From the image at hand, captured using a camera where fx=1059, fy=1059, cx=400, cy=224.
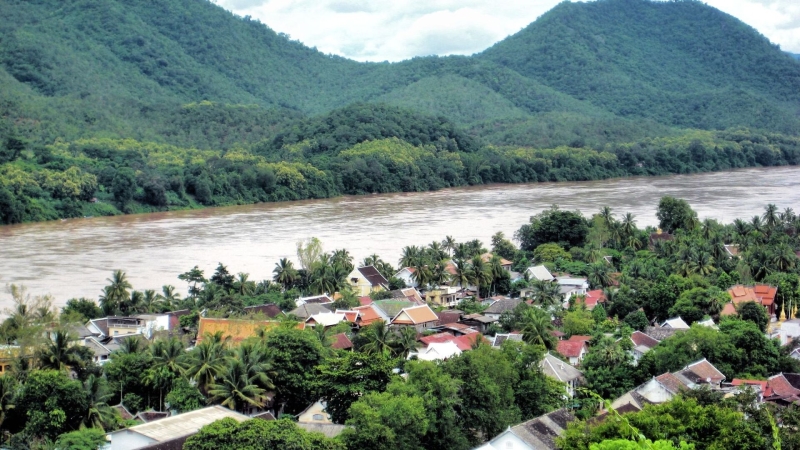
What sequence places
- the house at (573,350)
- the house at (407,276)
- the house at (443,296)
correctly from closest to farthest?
the house at (573,350) → the house at (443,296) → the house at (407,276)

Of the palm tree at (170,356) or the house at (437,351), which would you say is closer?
the palm tree at (170,356)

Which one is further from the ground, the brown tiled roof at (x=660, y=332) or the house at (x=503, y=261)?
the house at (x=503, y=261)

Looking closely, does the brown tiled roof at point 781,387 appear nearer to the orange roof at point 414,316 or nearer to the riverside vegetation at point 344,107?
the orange roof at point 414,316

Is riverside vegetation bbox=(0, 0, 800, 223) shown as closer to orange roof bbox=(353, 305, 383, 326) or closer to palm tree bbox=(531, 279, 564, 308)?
orange roof bbox=(353, 305, 383, 326)

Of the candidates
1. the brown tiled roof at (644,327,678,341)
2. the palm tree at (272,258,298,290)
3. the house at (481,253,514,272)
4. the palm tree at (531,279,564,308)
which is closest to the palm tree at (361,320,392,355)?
the brown tiled roof at (644,327,678,341)

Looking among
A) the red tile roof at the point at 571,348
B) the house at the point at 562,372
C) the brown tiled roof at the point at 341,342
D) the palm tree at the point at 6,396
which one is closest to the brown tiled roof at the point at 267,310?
the brown tiled roof at the point at 341,342

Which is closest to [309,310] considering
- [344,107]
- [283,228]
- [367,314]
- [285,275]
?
[367,314]
